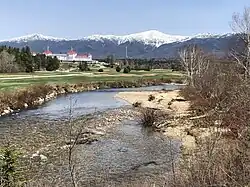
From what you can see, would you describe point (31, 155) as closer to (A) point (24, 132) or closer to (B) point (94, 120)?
(A) point (24, 132)

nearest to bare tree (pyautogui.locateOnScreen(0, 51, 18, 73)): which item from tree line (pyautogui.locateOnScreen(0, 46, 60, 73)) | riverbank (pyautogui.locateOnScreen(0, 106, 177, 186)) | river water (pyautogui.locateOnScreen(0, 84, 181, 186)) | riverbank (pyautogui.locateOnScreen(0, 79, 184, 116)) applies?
tree line (pyautogui.locateOnScreen(0, 46, 60, 73))

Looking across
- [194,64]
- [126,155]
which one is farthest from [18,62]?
[126,155]

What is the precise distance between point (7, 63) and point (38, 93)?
132 feet

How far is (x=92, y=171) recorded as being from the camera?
19.2 meters

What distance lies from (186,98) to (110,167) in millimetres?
31704

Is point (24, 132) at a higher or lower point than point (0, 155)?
lower

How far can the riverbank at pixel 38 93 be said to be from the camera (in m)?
44.4

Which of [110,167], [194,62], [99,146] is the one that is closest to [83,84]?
[194,62]

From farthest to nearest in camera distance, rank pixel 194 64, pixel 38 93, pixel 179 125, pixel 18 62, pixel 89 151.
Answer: pixel 18 62, pixel 194 64, pixel 38 93, pixel 179 125, pixel 89 151

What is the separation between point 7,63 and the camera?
3590 inches

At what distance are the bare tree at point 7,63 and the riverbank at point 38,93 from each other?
2322 centimetres

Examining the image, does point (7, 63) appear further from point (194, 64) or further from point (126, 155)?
point (126, 155)

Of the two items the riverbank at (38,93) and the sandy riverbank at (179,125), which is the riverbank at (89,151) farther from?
the riverbank at (38,93)

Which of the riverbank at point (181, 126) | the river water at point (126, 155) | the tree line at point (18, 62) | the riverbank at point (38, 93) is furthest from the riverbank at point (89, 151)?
the tree line at point (18, 62)
